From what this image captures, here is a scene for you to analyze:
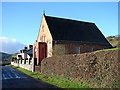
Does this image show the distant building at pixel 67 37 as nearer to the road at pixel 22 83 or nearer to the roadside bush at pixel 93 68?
the road at pixel 22 83

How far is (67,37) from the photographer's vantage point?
104 ft

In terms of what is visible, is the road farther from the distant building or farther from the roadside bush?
the distant building

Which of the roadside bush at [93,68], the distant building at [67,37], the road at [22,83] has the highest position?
the distant building at [67,37]

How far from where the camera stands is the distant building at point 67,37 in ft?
100

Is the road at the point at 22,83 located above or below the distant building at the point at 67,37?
below

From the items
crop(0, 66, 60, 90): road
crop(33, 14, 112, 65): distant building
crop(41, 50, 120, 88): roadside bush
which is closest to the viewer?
crop(41, 50, 120, 88): roadside bush

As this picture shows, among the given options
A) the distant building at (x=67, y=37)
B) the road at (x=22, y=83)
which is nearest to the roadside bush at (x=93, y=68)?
the road at (x=22, y=83)

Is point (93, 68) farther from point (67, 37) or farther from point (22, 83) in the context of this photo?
point (67, 37)

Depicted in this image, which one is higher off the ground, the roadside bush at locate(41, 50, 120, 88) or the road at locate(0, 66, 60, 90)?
the roadside bush at locate(41, 50, 120, 88)

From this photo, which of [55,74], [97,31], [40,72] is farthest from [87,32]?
[55,74]

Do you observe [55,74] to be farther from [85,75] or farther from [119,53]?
[119,53]

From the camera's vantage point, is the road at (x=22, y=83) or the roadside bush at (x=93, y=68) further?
the road at (x=22, y=83)

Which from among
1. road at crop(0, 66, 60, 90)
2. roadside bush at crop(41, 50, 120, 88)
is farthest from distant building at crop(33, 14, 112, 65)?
roadside bush at crop(41, 50, 120, 88)

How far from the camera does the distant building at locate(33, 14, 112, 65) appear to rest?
3060 centimetres
